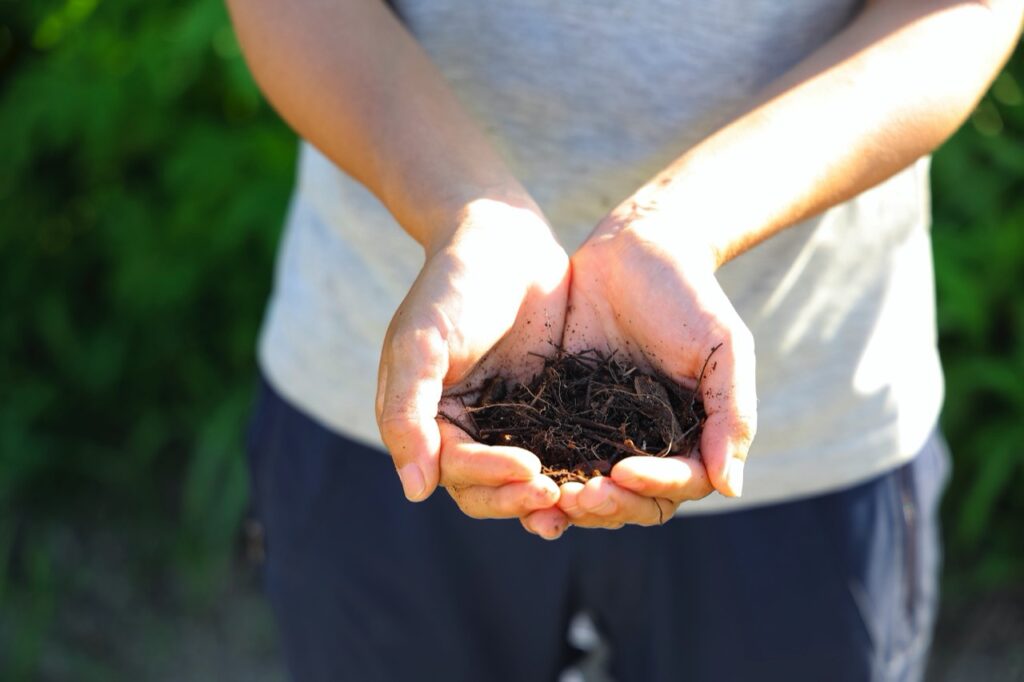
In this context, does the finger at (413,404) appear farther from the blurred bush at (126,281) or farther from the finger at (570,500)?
the blurred bush at (126,281)

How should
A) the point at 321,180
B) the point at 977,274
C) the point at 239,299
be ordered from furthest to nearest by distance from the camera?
the point at 239,299 < the point at 977,274 < the point at 321,180

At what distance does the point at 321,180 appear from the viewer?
1.65 m

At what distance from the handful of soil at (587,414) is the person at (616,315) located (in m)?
0.03

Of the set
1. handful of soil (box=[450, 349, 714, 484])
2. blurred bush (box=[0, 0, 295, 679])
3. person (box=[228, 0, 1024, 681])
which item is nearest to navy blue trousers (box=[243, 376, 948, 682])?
person (box=[228, 0, 1024, 681])

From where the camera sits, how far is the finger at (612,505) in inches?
45.3

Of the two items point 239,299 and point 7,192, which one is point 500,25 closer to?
point 239,299

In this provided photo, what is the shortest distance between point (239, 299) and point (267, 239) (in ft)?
0.87

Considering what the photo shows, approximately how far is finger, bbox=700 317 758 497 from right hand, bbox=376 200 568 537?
172 mm

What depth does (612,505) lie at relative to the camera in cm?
115

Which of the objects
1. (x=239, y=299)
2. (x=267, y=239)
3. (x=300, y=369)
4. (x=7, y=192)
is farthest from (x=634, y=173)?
(x=7, y=192)

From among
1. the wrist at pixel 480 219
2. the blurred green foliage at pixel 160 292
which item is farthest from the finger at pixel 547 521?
the blurred green foliage at pixel 160 292

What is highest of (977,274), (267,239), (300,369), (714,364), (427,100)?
(427,100)

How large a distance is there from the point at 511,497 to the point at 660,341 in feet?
0.94

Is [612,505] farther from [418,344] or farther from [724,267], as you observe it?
[724,267]
